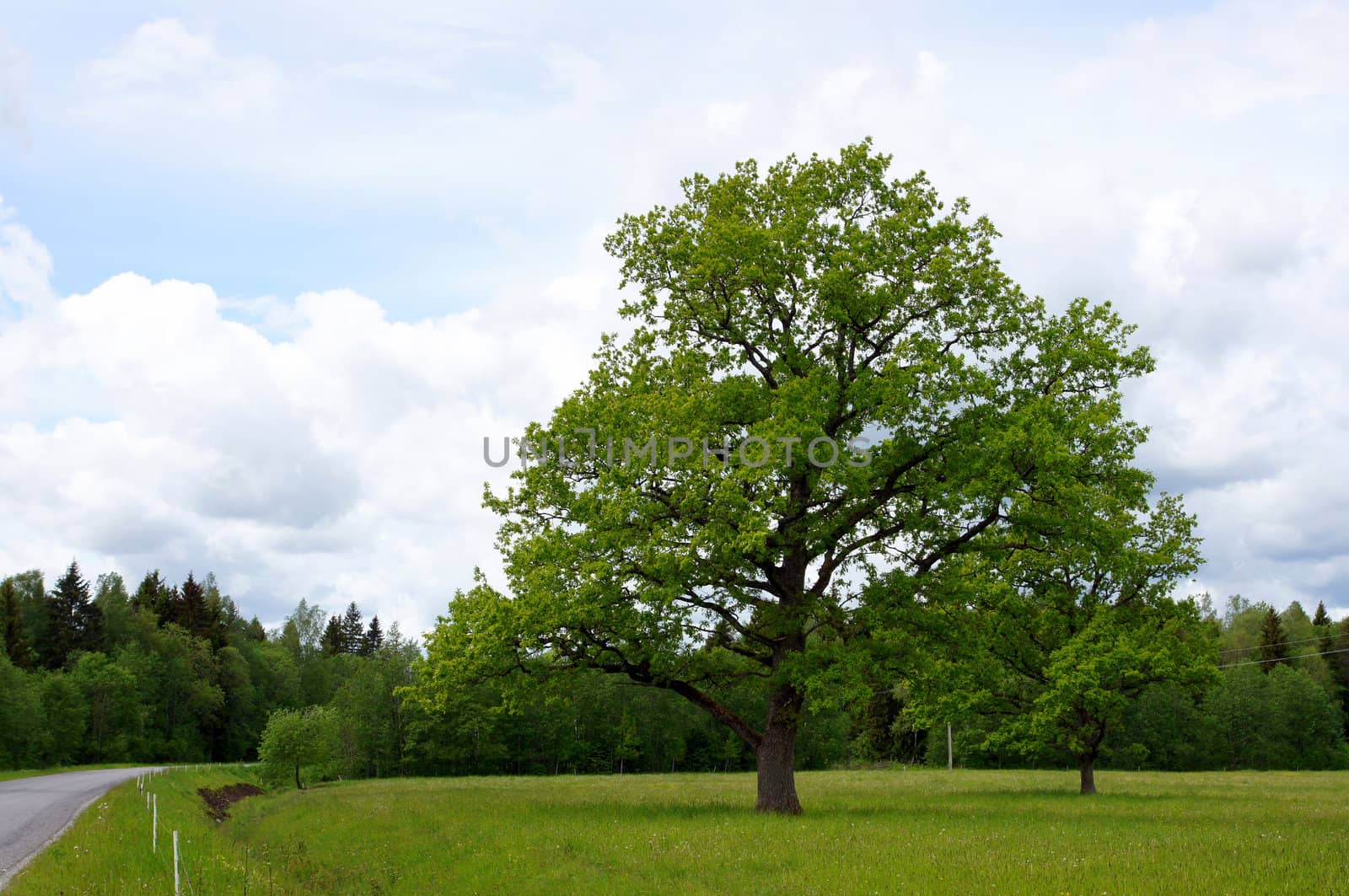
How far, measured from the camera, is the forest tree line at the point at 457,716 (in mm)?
80688

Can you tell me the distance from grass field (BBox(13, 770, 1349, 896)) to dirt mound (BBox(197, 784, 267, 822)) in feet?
26.0

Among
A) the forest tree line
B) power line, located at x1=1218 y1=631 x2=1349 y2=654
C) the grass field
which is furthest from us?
power line, located at x1=1218 y1=631 x2=1349 y2=654

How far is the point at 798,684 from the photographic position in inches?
924

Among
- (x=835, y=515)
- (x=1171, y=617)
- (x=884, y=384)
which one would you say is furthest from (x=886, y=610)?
(x=1171, y=617)

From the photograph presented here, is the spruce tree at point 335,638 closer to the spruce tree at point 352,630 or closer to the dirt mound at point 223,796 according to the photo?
the spruce tree at point 352,630

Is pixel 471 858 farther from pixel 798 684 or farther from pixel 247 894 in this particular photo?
pixel 798 684

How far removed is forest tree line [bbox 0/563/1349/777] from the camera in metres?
80.7

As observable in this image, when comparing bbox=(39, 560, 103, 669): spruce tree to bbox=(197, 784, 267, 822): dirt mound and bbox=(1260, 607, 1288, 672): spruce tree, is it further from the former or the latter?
bbox=(1260, 607, 1288, 672): spruce tree

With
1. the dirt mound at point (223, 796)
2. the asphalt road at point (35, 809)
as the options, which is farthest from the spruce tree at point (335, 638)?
the asphalt road at point (35, 809)

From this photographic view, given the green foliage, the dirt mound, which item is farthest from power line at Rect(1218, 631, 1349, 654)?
the dirt mound

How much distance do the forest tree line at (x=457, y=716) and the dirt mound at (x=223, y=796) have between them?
10.4m

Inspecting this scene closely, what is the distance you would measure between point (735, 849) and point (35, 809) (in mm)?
25460
